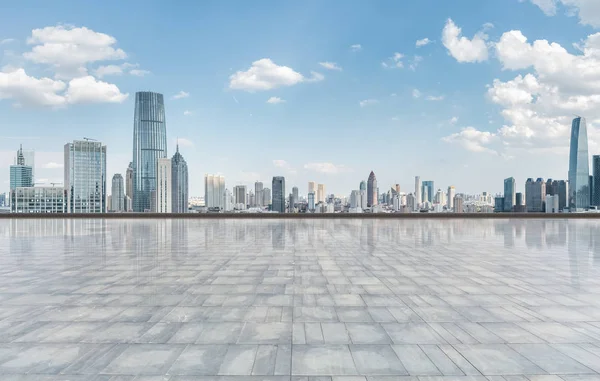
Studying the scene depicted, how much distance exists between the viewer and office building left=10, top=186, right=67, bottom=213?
12294 cm

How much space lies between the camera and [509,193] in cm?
11156

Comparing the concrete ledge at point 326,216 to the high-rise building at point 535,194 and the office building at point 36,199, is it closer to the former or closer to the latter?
the high-rise building at point 535,194

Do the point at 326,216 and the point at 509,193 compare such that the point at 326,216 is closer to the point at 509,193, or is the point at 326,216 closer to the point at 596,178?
the point at 509,193

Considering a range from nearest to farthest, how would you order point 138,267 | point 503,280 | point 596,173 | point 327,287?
point 327,287, point 503,280, point 138,267, point 596,173

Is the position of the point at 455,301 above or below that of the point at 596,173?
below

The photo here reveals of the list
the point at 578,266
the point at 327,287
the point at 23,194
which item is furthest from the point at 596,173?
the point at 23,194

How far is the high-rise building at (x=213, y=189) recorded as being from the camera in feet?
574

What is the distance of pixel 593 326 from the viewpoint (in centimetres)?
632

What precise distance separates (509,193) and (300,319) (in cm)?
12513

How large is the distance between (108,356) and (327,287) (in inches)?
206

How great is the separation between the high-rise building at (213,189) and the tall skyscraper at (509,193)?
400 feet

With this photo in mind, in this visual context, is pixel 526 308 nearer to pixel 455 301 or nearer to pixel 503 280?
pixel 455 301

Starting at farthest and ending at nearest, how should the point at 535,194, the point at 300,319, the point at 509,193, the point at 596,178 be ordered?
the point at 596,178, the point at 509,193, the point at 535,194, the point at 300,319

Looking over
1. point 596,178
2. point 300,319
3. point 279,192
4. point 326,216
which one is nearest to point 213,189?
point 279,192
